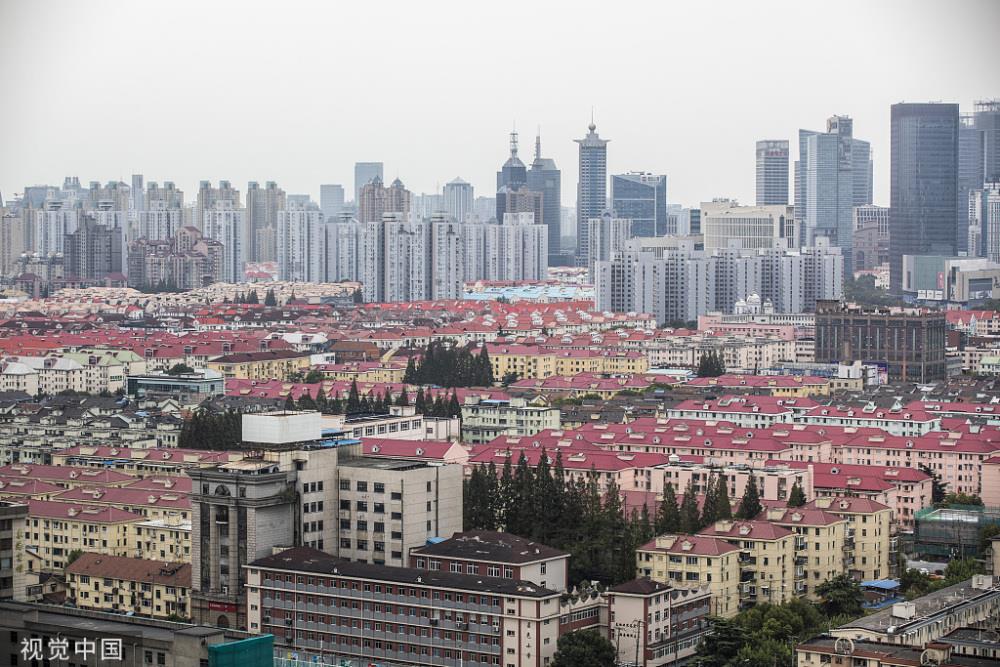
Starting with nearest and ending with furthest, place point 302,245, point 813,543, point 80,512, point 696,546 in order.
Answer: point 696,546, point 813,543, point 80,512, point 302,245

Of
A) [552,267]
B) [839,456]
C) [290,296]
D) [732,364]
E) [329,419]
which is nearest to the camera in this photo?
[329,419]

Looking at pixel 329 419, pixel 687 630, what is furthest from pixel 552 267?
pixel 687 630

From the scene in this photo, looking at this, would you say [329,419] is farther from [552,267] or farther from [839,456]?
[552,267]

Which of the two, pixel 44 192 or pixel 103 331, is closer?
pixel 103 331

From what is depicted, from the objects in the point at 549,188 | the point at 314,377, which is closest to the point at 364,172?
the point at 549,188

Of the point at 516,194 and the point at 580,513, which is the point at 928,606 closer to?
the point at 580,513

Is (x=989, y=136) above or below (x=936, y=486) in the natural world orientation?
above
